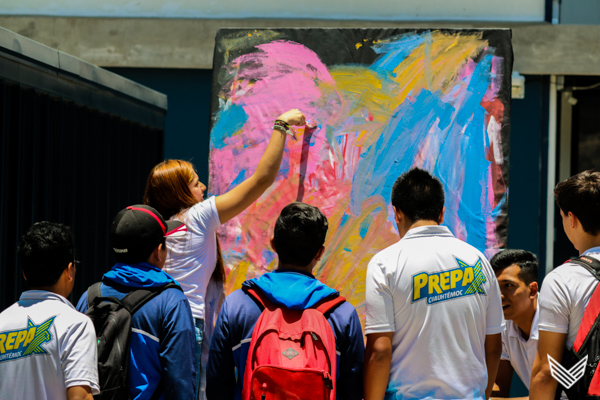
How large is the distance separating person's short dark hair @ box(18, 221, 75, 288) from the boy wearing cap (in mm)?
162

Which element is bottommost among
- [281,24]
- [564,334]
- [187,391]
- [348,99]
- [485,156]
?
[187,391]

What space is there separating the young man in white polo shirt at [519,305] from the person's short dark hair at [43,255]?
6.33ft

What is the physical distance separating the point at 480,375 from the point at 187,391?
0.97 meters

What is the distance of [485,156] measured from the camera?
9.04 ft

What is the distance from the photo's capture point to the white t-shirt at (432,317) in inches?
77.3

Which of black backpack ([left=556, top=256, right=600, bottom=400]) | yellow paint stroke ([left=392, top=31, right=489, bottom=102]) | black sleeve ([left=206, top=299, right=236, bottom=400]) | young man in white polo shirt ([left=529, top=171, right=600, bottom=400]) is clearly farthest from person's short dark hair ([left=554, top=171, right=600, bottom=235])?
black sleeve ([left=206, top=299, right=236, bottom=400])

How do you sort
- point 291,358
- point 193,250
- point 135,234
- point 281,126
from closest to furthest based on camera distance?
point 291,358, point 135,234, point 193,250, point 281,126

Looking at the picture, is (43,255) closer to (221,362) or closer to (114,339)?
(114,339)

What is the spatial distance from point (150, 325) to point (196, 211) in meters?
0.60

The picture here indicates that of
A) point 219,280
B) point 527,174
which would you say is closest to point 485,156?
point 219,280

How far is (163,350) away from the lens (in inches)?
76.4

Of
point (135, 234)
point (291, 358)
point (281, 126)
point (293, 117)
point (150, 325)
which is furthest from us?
point (293, 117)

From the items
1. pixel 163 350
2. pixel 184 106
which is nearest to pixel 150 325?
pixel 163 350

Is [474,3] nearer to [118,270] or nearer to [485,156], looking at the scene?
[485,156]
